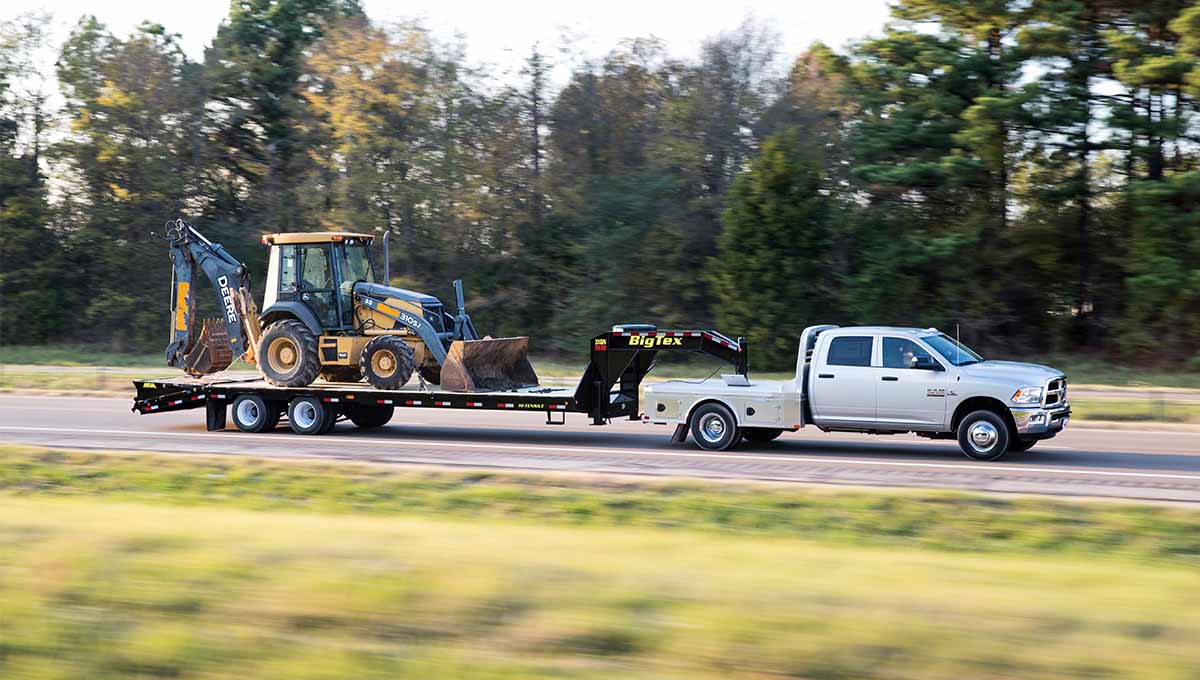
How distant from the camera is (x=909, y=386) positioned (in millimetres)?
17328

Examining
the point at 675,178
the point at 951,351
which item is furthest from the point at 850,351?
the point at 675,178

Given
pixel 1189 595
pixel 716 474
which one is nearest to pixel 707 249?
pixel 716 474

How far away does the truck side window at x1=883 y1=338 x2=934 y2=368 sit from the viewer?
57.6ft

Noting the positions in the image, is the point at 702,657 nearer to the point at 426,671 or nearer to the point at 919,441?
the point at 426,671

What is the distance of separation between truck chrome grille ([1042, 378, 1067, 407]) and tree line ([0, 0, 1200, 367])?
64.2 feet

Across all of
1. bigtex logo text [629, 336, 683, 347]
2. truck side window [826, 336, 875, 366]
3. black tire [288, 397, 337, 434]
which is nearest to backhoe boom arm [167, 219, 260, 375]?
black tire [288, 397, 337, 434]

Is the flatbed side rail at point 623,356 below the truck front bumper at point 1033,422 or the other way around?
the other way around

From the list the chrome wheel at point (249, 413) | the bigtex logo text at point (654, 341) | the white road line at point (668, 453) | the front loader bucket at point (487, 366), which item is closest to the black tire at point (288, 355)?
the chrome wheel at point (249, 413)

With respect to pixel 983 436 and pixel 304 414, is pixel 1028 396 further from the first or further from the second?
pixel 304 414

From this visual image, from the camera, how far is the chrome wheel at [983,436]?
1680cm

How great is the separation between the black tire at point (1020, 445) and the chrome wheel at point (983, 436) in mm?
567

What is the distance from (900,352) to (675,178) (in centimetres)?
2519

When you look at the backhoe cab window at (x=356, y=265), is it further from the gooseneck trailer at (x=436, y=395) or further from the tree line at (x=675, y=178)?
the tree line at (x=675, y=178)

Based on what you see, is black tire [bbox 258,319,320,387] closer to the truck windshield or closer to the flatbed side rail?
the flatbed side rail
